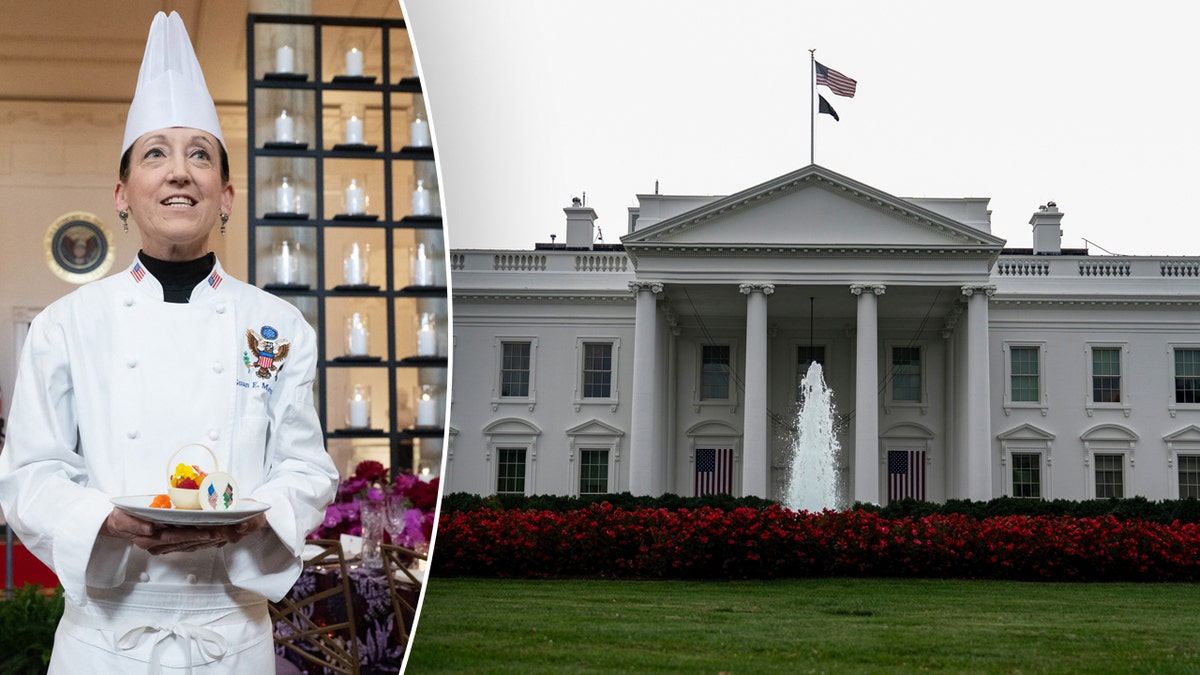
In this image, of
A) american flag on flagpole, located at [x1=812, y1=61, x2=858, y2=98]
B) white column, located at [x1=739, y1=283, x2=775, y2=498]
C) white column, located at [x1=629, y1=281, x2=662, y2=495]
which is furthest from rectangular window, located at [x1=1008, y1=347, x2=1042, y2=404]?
white column, located at [x1=629, y1=281, x2=662, y2=495]

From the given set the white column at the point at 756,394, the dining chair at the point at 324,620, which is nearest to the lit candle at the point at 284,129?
the dining chair at the point at 324,620

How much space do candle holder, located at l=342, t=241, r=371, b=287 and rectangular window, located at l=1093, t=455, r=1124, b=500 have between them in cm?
3332

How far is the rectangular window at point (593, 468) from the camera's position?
115ft

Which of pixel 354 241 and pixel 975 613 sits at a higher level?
pixel 354 241

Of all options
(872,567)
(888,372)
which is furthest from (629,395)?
(872,567)

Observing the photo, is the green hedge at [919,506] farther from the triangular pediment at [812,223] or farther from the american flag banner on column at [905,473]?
the american flag banner on column at [905,473]

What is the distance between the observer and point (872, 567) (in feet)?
57.6

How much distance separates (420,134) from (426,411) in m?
0.69

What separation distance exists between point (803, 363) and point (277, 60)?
32.1m

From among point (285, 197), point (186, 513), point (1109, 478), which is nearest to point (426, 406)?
point (285, 197)

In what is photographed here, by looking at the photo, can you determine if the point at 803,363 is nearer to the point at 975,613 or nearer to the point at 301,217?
the point at 975,613

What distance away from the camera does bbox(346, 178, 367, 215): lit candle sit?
3226 millimetres

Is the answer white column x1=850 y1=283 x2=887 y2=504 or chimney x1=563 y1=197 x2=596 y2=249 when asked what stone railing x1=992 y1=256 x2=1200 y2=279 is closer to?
white column x1=850 y1=283 x2=887 y2=504

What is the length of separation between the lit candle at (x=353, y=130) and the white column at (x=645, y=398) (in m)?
27.6
